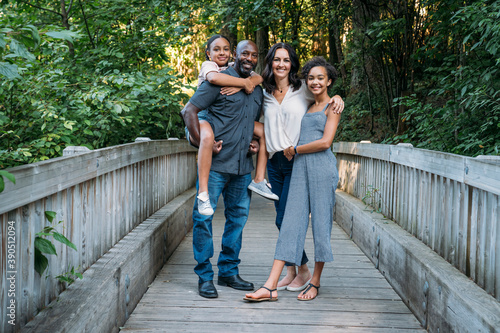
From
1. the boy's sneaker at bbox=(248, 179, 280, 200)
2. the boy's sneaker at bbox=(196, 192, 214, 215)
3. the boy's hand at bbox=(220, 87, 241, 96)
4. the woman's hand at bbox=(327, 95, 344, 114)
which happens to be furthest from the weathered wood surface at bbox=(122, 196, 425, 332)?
the boy's hand at bbox=(220, 87, 241, 96)

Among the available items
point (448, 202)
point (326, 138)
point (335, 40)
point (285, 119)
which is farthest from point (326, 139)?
point (335, 40)

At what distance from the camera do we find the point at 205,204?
392cm

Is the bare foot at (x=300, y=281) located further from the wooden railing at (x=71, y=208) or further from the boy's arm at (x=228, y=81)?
the boy's arm at (x=228, y=81)

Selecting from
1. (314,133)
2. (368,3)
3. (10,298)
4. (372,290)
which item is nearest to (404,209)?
(372,290)

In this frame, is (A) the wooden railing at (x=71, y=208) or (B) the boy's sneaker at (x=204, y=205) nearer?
(A) the wooden railing at (x=71, y=208)

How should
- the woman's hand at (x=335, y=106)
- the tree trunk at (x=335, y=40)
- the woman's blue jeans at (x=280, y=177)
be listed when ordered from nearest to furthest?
the woman's hand at (x=335, y=106) → the woman's blue jeans at (x=280, y=177) → the tree trunk at (x=335, y=40)

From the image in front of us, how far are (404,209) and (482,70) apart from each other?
2393 millimetres

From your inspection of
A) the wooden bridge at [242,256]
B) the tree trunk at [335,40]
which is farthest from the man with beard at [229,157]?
the tree trunk at [335,40]

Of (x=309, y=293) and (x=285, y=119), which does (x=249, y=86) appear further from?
(x=309, y=293)

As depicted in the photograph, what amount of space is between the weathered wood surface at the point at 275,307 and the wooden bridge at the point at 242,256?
14 mm

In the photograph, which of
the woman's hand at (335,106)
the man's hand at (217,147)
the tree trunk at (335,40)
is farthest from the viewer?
the tree trunk at (335,40)

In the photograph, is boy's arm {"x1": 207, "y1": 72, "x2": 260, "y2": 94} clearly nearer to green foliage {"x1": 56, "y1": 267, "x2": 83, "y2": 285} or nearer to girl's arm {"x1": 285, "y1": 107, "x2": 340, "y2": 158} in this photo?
girl's arm {"x1": 285, "y1": 107, "x2": 340, "y2": 158}

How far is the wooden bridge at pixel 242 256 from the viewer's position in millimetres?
2428

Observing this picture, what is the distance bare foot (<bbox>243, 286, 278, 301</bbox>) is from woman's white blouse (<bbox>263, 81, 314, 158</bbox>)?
111 centimetres
